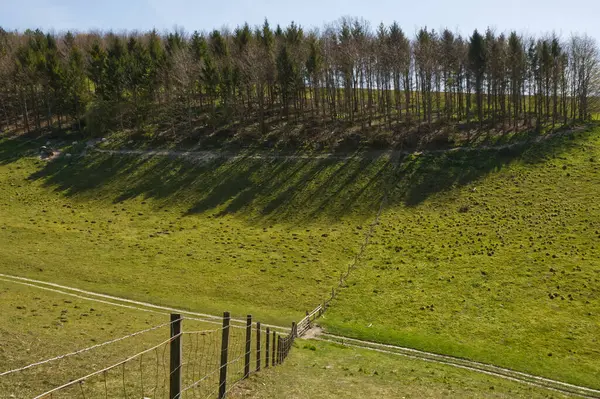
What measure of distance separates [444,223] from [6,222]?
5322 cm

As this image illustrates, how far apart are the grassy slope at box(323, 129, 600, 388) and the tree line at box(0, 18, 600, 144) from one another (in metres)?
16.6

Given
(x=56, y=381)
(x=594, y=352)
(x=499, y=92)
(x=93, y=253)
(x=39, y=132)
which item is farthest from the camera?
(x=39, y=132)

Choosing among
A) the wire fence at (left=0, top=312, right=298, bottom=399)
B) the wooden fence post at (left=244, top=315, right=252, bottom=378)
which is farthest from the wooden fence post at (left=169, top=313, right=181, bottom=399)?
the wooden fence post at (left=244, top=315, right=252, bottom=378)

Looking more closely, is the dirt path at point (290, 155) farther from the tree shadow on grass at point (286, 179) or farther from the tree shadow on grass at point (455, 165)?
the tree shadow on grass at point (455, 165)

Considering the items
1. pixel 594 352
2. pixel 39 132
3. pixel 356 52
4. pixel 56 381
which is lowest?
pixel 594 352

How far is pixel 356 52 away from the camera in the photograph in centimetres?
8856

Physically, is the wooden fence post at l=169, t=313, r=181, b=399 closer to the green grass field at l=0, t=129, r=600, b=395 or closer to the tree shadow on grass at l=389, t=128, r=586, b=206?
the green grass field at l=0, t=129, r=600, b=395

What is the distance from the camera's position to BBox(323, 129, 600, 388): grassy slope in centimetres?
3334

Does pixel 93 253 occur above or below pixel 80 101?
below

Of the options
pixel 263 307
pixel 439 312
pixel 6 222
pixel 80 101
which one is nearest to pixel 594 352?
pixel 439 312

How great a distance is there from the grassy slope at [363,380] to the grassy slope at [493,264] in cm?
459

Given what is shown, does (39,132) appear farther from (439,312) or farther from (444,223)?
(439,312)

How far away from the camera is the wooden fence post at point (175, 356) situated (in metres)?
11.1

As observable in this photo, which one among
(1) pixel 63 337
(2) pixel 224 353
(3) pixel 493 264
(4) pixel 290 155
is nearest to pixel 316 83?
(4) pixel 290 155
